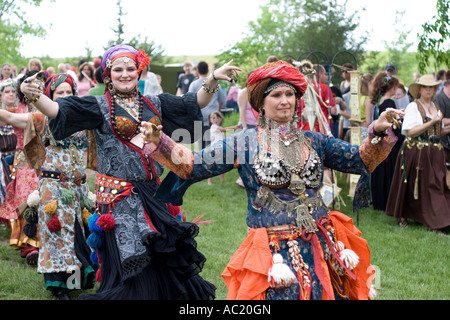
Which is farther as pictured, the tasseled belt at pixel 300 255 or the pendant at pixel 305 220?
the pendant at pixel 305 220

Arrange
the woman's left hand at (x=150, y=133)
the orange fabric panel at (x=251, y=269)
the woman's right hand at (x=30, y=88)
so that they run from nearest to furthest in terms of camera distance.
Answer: the woman's left hand at (x=150, y=133) → the orange fabric panel at (x=251, y=269) → the woman's right hand at (x=30, y=88)

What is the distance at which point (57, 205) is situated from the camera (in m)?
5.63

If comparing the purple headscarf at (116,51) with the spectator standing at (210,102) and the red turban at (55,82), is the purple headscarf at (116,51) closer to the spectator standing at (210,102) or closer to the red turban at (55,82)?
the red turban at (55,82)

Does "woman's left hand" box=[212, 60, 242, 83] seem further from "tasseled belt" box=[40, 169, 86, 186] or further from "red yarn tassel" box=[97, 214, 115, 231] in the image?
"tasseled belt" box=[40, 169, 86, 186]

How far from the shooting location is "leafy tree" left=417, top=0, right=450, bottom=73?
5.96m

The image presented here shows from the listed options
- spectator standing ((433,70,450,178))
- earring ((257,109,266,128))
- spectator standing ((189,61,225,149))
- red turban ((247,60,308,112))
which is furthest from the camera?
spectator standing ((189,61,225,149))

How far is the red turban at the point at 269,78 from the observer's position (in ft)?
12.0

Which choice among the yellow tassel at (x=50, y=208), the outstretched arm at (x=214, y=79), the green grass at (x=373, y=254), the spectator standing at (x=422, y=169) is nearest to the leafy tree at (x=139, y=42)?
the green grass at (x=373, y=254)

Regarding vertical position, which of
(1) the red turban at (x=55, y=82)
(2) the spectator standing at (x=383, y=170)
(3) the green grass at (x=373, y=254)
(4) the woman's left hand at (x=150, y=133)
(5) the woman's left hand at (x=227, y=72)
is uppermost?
(5) the woman's left hand at (x=227, y=72)

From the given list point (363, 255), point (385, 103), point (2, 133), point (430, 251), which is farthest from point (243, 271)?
point (385, 103)

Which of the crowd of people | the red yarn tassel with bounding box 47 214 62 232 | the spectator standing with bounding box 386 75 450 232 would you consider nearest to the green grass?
the spectator standing with bounding box 386 75 450 232

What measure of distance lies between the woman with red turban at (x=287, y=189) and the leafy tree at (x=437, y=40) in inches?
115

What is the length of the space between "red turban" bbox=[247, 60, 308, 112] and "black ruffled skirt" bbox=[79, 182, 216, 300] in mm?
1173
